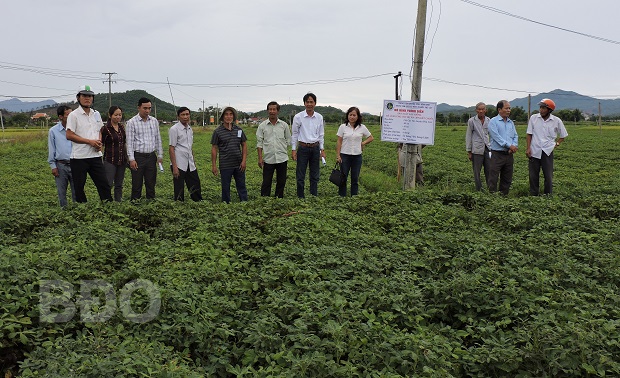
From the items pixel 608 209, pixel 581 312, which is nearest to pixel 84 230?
pixel 581 312

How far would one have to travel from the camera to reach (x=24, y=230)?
5438mm

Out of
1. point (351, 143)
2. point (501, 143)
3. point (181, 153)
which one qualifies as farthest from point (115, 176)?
point (501, 143)

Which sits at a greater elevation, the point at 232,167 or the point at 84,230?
the point at 232,167

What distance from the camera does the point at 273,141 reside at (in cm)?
807

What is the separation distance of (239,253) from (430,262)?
69.3 inches

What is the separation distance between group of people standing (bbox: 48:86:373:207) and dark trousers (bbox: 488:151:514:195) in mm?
2323

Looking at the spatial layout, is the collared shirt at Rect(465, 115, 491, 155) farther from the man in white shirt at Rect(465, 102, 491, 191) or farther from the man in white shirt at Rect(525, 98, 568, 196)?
the man in white shirt at Rect(525, 98, 568, 196)

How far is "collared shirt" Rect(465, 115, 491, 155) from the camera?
898cm

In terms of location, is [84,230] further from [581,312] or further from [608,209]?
[608,209]

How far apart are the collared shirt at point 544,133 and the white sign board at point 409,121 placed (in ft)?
5.93

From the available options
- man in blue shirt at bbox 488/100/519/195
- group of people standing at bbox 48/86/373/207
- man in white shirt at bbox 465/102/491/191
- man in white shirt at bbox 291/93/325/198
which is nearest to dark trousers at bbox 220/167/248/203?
group of people standing at bbox 48/86/373/207

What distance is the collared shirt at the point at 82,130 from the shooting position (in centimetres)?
659

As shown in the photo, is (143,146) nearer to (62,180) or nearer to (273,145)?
(62,180)

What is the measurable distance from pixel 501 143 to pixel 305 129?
11.2ft
